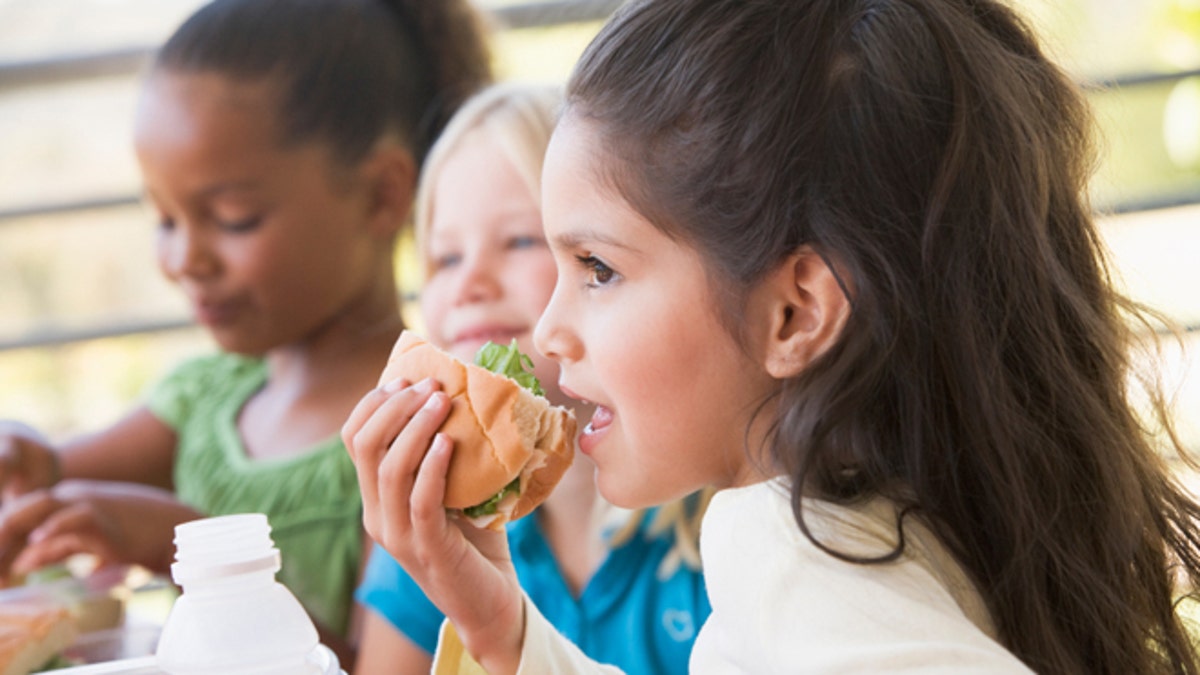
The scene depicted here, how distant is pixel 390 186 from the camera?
6.31ft

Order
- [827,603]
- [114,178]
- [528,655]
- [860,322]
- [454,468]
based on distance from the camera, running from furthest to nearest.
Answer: [114,178] → [528,655] → [454,468] → [860,322] → [827,603]

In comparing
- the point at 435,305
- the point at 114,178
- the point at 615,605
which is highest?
the point at 435,305

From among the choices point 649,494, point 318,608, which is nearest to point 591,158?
point 649,494

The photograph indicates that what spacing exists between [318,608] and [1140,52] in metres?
2.05

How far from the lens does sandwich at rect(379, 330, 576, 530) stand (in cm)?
98

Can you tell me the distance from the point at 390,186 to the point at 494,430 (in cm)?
103

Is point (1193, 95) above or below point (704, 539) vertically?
below

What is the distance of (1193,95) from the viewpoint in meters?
2.48

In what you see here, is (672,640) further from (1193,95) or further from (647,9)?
(1193,95)

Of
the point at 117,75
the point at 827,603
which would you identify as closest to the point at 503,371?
the point at 827,603

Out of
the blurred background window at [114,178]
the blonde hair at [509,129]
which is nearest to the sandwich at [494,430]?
the blonde hair at [509,129]

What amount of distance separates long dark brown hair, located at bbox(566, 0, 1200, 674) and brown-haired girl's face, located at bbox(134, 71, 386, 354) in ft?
3.11

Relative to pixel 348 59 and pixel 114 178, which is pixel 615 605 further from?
pixel 114 178

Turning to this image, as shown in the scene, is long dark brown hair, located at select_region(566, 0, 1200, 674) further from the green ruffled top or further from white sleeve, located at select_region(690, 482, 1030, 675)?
the green ruffled top
